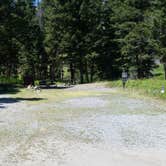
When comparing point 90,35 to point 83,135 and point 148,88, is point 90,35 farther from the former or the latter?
point 83,135

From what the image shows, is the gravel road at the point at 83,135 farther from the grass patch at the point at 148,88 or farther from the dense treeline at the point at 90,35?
the dense treeline at the point at 90,35

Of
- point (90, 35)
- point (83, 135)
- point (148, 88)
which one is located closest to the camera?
point (83, 135)

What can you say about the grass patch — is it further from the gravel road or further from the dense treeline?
the dense treeline

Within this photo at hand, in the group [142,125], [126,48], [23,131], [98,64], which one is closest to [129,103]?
[142,125]

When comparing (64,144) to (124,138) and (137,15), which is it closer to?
(124,138)

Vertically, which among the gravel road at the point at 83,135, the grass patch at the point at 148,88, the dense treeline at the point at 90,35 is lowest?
the gravel road at the point at 83,135

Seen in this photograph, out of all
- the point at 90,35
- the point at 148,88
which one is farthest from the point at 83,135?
the point at 90,35

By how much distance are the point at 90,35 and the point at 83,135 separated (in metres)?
39.0

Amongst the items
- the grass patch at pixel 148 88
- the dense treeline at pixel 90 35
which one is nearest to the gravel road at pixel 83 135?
the grass patch at pixel 148 88

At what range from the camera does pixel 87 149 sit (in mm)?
10961

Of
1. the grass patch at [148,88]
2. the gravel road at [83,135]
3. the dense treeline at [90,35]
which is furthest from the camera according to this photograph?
the dense treeline at [90,35]

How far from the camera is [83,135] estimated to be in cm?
1297

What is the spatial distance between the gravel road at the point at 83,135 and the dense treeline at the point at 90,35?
76.3 feet

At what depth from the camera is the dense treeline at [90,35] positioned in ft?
141
